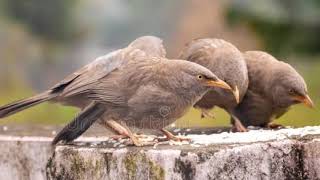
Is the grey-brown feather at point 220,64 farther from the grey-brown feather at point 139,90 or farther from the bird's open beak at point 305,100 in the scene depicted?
the grey-brown feather at point 139,90

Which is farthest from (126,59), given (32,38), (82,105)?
(32,38)

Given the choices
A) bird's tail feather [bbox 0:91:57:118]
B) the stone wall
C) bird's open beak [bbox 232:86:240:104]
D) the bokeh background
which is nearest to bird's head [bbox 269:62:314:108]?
bird's open beak [bbox 232:86:240:104]

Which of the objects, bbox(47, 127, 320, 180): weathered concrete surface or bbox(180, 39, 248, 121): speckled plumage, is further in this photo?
bbox(180, 39, 248, 121): speckled plumage

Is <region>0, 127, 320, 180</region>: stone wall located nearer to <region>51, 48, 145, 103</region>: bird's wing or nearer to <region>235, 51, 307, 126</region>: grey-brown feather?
<region>51, 48, 145, 103</region>: bird's wing

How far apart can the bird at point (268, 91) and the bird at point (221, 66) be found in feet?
0.38

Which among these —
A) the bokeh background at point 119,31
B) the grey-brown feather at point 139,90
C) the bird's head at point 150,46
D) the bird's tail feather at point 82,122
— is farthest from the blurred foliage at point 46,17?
the bird's tail feather at point 82,122

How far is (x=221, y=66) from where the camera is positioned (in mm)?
5309

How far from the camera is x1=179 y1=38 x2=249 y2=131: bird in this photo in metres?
5.27

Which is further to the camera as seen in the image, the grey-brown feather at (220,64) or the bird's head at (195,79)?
the grey-brown feather at (220,64)

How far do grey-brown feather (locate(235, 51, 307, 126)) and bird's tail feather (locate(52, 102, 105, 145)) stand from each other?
4.05ft

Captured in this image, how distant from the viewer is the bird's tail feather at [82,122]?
4.71 metres

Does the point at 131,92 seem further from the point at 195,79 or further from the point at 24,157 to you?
the point at 24,157

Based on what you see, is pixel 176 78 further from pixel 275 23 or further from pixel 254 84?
pixel 275 23

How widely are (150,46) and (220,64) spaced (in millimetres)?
→ 431
